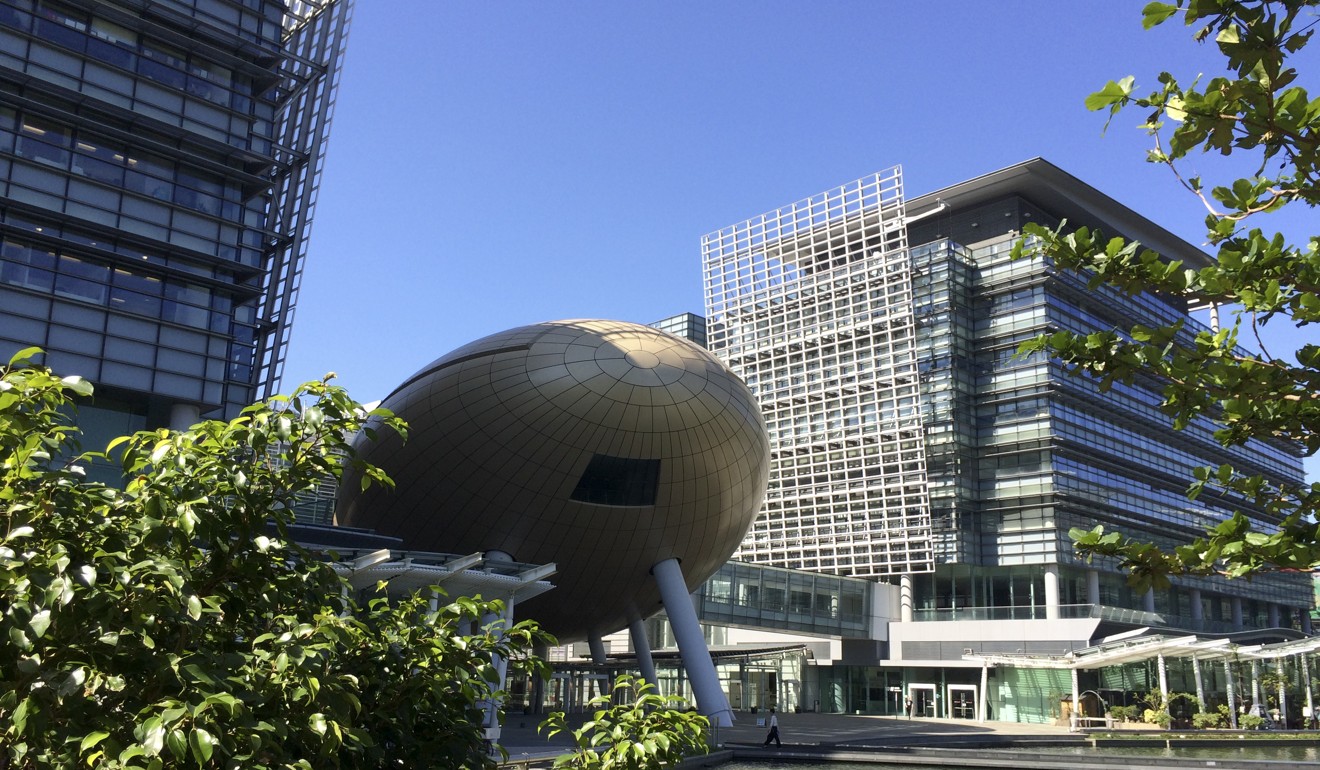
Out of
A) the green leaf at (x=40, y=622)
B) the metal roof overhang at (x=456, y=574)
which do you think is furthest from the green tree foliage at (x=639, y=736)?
the metal roof overhang at (x=456, y=574)

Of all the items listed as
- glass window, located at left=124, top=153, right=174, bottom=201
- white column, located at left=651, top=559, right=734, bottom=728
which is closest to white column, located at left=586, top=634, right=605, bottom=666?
white column, located at left=651, top=559, right=734, bottom=728

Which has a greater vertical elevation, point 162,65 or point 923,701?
point 162,65

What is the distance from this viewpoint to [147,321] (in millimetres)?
39375

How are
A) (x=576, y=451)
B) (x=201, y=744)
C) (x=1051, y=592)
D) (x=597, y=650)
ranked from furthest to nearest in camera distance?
1. (x=1051, y=592)
2. (x=597, y=650)
3. (x=576, y=451)
4. (x=201, y=744)

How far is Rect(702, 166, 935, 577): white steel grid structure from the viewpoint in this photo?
72.9 metres

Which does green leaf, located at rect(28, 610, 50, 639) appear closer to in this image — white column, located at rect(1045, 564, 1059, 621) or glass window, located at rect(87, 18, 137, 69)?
glass window, located at rect(87, 18, 137, 69)

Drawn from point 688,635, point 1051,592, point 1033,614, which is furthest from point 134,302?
point 1051,592

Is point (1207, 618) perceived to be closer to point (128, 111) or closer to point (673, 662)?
Answer: point (673, 662)

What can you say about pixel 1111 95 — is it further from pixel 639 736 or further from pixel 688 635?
pixel 688 635

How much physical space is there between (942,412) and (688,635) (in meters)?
45.1

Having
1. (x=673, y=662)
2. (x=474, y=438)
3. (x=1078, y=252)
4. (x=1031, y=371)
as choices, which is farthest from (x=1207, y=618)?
(x=1078, y=252)

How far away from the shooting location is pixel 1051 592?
70188mm

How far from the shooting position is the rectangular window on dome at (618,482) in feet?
100.0

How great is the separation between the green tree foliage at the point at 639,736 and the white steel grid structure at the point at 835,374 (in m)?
66.3
